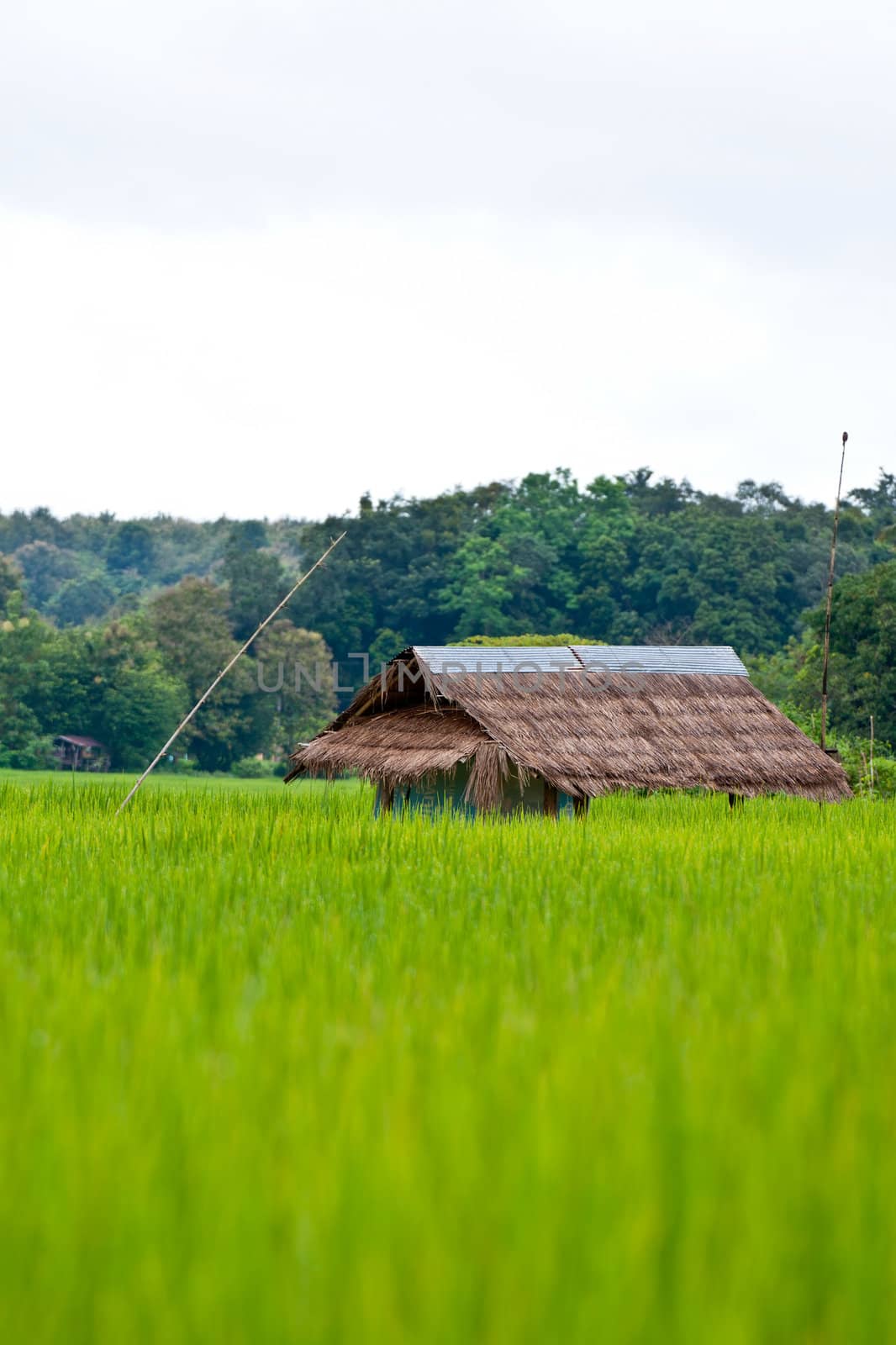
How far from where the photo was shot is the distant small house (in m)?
40.6

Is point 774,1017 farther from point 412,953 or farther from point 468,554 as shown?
point 468,554

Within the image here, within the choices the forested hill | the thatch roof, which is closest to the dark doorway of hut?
the thatch roof

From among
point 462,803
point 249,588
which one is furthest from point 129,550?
point 462,803

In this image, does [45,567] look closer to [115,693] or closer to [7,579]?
[7,579]

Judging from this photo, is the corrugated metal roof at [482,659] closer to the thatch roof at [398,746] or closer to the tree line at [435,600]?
the thatch roof at [398,746]

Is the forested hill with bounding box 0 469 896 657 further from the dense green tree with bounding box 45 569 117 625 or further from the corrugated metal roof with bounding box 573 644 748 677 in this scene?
the corrugated metal roof with bounding box 573 644 748 677

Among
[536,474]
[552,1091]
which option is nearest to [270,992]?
[552,1091]

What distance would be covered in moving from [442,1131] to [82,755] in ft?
133

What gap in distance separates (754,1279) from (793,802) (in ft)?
44.3

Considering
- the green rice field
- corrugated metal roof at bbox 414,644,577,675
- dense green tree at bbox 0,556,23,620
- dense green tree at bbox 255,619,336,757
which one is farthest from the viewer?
dense green tree at bbox 0,556,23,620

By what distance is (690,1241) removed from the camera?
1.89 m

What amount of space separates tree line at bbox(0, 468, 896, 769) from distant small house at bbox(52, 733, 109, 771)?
44 centimetres

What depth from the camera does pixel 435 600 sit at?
4644 centimetres

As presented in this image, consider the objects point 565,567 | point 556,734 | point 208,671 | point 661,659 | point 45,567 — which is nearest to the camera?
point 556,734
